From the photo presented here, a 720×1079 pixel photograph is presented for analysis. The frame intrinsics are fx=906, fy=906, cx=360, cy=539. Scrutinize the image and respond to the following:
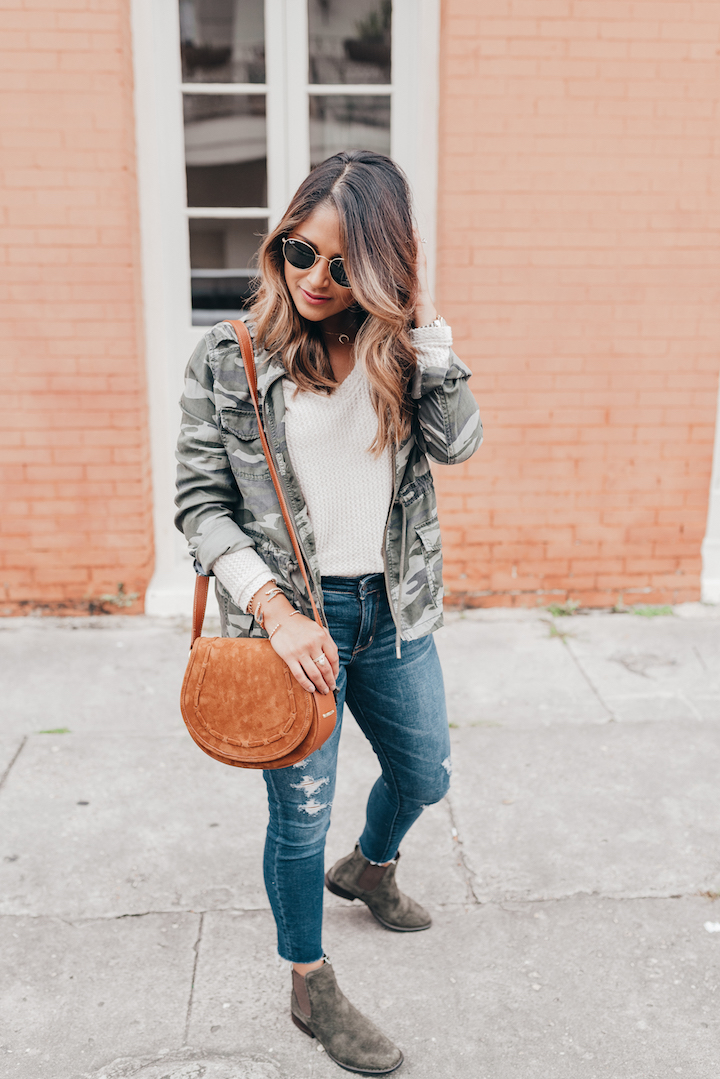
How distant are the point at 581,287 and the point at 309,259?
289 centimetres

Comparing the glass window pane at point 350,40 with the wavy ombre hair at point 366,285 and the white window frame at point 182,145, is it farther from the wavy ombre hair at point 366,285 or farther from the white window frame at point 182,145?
the wavy ombre hair at point 366,285

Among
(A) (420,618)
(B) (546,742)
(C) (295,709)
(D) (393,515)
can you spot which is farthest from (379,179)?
(B) (546,742)

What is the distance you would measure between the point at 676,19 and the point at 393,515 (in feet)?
11.2

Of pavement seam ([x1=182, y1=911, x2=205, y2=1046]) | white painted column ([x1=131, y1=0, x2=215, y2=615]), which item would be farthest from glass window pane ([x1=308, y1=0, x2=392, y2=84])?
pavement seam ([x1=182, y1=911, x2=205, y2=1046])

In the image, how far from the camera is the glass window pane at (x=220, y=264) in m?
4.58

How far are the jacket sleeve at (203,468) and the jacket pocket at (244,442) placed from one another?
1.1 inches

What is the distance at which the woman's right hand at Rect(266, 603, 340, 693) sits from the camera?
1780 millimetres

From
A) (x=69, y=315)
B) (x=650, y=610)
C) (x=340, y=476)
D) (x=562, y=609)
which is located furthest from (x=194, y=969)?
(x=650, y=610)

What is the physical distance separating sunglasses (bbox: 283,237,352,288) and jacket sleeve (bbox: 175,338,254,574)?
0.86 feet

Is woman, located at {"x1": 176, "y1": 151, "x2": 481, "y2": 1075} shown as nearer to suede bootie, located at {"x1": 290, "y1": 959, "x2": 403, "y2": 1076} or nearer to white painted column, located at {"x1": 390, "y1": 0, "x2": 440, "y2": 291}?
suede bootie, located at {"x1": 290, "y1": 959, "x2": 403, "y2": 1076}

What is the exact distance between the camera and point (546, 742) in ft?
11.4

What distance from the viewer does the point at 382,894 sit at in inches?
98.6

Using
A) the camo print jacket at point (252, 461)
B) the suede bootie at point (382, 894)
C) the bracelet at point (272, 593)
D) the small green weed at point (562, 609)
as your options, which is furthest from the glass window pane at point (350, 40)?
the suede bootie at point (382, 894)

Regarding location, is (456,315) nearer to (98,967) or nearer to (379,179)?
(379,179)
